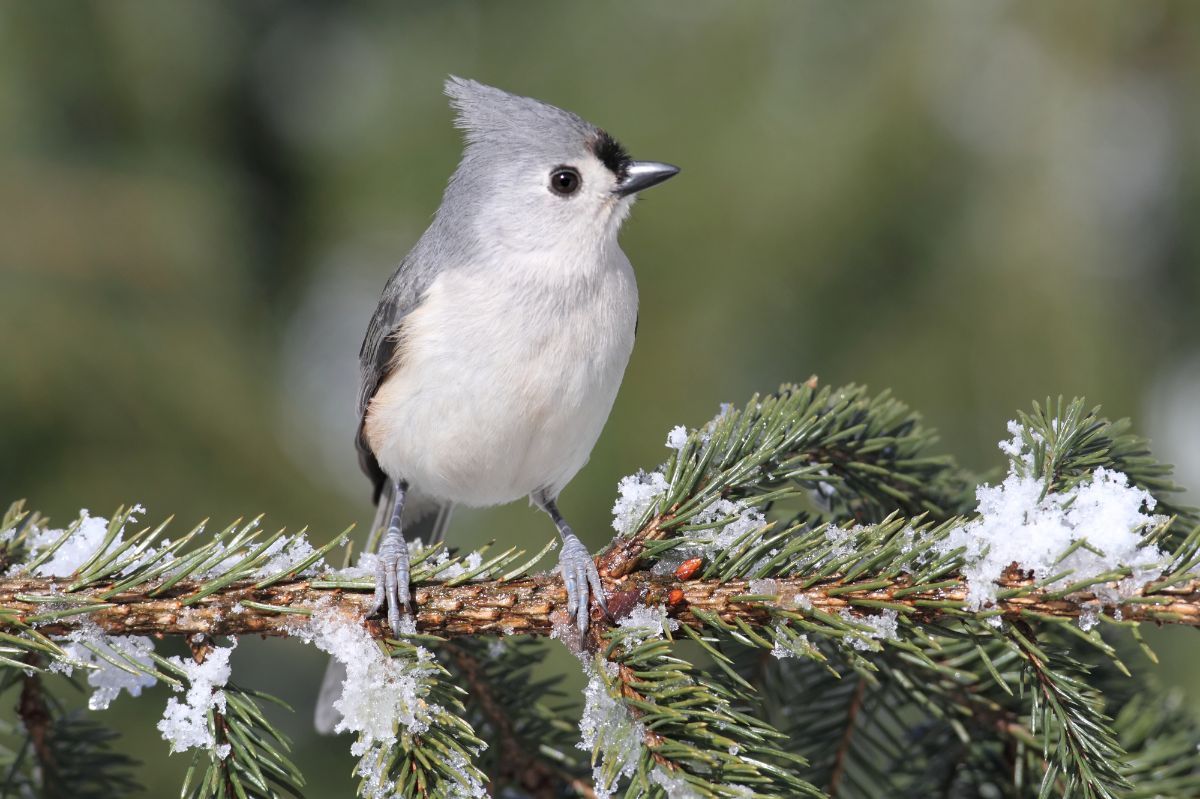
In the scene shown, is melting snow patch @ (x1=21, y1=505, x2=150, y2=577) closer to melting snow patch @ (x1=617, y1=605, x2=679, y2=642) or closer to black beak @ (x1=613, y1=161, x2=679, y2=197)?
melting snow patch @ (x1=617, y1=605, x2=679, y2=642)

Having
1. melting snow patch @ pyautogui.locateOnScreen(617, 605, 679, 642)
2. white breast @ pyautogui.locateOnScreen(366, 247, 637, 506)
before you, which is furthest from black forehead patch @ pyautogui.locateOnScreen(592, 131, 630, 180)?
melting snow patch @ pyautogui.locateOnScreen(617, 605, 679, 642)

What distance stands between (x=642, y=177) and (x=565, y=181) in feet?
0.75

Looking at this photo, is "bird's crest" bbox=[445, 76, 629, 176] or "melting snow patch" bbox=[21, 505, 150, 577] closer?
"melting snow patch" bbox=[21, 505, 150, 577]

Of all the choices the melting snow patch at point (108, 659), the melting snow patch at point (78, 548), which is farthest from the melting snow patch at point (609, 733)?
the melting snow patch at point (78, 548)

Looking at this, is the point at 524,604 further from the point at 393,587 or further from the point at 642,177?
the point at 642,177

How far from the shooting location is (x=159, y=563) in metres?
1.71

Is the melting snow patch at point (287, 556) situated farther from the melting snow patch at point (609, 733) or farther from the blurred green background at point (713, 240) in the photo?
the blurred green background at point (713, 240)

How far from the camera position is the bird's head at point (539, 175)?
2793 mm

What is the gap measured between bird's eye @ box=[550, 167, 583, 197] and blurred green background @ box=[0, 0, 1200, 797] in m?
1.18

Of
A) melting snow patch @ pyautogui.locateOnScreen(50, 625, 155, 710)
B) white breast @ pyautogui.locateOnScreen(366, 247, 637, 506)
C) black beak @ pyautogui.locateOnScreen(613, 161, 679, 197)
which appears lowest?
melting snow patch @ pyautogui.locateOnScreen(50, 625, 155, 710)

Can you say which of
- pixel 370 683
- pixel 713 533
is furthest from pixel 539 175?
pixel 370 683

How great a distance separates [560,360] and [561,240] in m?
0.43

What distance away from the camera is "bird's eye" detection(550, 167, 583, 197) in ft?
9.33

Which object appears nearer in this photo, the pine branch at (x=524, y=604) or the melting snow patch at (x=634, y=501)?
the pine branch at (x=524, y=604)
